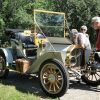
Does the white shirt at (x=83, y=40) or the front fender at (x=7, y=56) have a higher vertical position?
the white shirt at (x=83, y=40)

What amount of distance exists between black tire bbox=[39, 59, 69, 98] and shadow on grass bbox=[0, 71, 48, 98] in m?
0.24

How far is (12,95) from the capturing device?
848 cm

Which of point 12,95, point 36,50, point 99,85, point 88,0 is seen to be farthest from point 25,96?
point 88,0

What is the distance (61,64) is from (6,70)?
2618 millimetres

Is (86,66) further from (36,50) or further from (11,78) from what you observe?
(11,78)

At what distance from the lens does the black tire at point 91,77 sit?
9703mm

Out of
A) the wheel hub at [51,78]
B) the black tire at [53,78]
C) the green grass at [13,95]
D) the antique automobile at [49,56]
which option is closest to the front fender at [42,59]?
the antique automobile at [49,56]

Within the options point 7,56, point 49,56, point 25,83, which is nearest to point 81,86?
point 25,83

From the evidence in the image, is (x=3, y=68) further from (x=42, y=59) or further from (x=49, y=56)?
(x=49, y=56)

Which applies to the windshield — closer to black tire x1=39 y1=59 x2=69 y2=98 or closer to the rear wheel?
black tire x1=39 y1=59 x2=69 y2=98

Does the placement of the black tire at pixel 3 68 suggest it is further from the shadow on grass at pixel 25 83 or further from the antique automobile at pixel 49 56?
the shadow on grass at pixel 25 83

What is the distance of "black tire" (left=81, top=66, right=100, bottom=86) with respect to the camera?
31.8 ft

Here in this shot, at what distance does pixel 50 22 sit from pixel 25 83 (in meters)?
1.83

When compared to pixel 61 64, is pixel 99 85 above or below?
below
